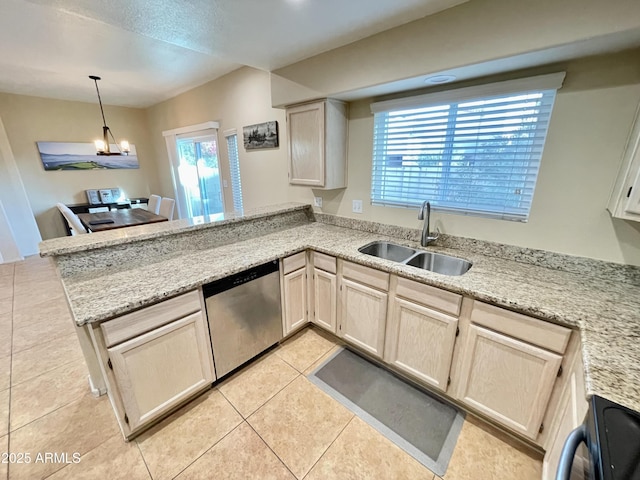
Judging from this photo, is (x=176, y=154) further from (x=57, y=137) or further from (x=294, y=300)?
(x=294, y=300)

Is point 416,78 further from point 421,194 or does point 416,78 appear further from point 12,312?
point 12,312

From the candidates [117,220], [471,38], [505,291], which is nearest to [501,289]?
[505,291]

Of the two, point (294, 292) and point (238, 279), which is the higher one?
point (238, 279)

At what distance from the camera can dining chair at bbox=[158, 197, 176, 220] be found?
4.19m

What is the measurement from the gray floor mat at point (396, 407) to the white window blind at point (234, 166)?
2576mm

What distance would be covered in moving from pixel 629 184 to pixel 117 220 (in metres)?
5.02

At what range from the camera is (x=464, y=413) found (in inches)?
64.6

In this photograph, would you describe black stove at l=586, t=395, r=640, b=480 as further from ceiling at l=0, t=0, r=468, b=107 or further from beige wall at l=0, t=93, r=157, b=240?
beige wall at l=0, t=93, r=157, b=240

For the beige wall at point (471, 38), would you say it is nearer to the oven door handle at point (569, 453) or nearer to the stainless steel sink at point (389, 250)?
the stainless steel sink at point (389, 250)

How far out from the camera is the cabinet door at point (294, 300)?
210cm

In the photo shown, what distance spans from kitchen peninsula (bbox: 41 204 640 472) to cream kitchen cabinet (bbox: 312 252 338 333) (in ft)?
0.24

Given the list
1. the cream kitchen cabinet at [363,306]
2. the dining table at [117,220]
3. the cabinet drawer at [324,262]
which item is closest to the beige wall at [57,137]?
the dining table at [117,220]

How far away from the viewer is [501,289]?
1.35 meters

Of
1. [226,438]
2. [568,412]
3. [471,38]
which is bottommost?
[226,438]
